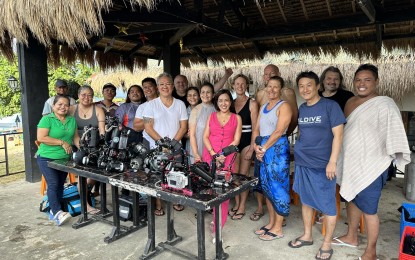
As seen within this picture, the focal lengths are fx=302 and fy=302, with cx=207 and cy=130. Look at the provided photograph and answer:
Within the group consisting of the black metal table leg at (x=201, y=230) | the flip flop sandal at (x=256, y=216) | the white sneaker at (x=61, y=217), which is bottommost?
the flip flop sandal at (x=256, y=216)

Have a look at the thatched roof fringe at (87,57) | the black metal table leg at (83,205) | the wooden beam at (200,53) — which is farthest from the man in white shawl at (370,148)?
the thatched roof fringe at (87,57)

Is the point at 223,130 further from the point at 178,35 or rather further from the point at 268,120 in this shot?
the point at 178,35

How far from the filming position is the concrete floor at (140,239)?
280cm

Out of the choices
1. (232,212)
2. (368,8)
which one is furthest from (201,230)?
(368,8)

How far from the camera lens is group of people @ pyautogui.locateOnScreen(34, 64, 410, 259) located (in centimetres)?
252

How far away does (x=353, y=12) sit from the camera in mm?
4930

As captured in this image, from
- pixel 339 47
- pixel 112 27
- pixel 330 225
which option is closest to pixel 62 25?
pixel 112 27

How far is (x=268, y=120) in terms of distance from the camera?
3.01 m

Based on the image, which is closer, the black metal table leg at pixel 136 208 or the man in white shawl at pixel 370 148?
the man in white shawl at pixel 370 148

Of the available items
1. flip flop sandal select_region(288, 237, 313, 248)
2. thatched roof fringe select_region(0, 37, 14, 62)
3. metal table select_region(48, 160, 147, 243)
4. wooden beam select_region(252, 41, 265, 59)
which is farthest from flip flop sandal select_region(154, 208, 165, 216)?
wooden beam select_region(252, 41, 265, 59)

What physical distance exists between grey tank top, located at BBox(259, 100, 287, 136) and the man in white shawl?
2.12 ft

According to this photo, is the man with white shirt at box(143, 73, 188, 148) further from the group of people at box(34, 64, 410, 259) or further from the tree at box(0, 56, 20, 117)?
the tree at box(0, 56, 20, 117)

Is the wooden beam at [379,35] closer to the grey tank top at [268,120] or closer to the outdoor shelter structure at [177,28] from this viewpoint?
the outdoor shelter structure at [177,28]

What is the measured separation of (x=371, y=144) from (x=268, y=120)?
93cm
